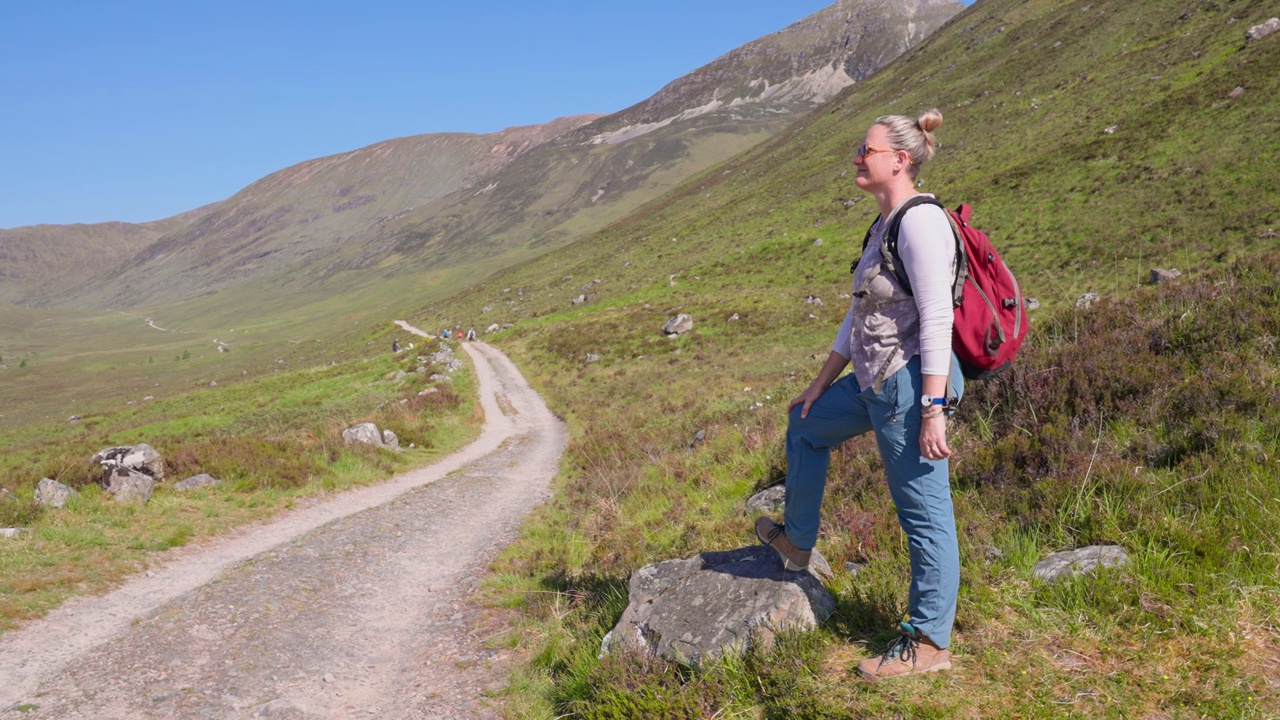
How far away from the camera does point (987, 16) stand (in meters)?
101

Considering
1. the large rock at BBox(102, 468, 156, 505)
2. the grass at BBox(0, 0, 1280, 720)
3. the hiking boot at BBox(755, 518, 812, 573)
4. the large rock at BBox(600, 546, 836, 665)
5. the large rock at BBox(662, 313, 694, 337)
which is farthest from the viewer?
the large rock at BBox(662, 313, 694, 337)

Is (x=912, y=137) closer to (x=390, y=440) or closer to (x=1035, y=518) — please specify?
(x=1035, y=518)

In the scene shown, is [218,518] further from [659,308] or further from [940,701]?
[659,308]

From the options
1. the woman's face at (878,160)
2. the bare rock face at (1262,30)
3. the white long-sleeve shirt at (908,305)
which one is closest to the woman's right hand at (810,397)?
the white long-sleeve shirt at (908,305)

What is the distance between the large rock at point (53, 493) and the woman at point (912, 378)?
41.0 feet

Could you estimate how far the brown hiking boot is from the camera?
370 cm

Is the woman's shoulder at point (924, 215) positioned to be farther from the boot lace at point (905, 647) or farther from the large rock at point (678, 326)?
the large rock at point (678, 326)

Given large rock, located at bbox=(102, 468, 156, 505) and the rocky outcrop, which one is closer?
large rock, located at bbox=(102, 468, 156, 505)

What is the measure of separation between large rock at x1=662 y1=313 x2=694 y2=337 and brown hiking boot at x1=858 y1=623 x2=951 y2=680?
1343 inches

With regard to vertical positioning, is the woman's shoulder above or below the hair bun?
below

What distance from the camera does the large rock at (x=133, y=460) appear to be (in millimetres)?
11703

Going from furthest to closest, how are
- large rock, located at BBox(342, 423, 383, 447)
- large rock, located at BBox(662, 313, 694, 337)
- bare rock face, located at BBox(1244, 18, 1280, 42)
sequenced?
bare rock face, located at BBox(1244, 18, 1280, 42), large rock, located at BBox(662, 313, 694, 337), large rock, located at BBox(342, 423, 383, 447)

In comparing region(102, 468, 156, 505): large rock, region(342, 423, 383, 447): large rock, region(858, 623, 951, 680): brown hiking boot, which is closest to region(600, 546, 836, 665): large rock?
region(858, 623, 951, 680): brown hiking boot

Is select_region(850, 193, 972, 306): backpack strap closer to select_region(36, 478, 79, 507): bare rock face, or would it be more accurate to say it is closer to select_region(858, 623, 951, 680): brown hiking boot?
select_region(858, 623, 951, 680): brown hiking boot
